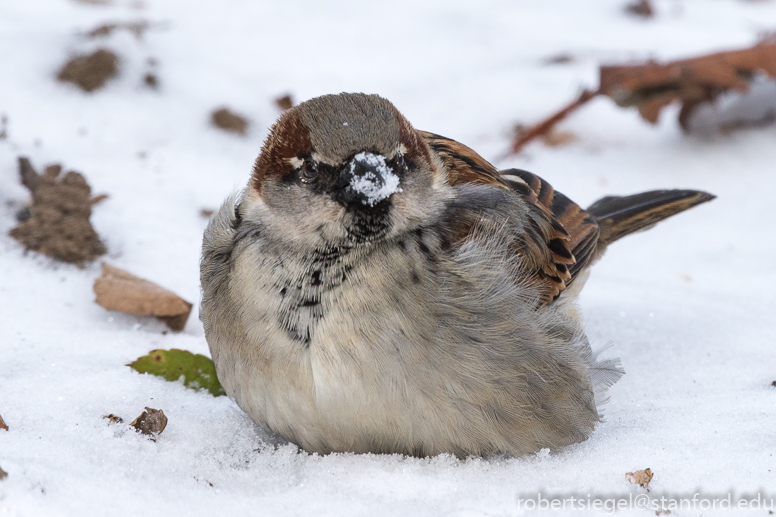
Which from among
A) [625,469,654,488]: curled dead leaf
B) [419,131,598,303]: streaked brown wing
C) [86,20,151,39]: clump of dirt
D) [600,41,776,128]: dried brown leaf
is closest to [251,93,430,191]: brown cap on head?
[419,131,598,303]: streaked brown wing

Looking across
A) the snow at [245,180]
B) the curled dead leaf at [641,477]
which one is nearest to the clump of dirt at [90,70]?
the snow at [245,180]

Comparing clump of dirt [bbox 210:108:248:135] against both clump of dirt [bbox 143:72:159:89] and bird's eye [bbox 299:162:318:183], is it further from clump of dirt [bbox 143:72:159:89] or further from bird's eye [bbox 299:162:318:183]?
bird's eye [bbox 299:162:318:183]

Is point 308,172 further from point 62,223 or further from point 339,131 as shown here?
point 62,223

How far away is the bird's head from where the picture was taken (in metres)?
2.56

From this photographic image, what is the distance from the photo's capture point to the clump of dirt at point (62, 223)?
151 inches

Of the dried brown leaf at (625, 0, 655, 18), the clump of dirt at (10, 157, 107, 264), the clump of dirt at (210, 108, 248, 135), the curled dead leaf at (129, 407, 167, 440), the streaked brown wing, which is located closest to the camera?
the curled dead leaf at (129, 407, 167, 440)

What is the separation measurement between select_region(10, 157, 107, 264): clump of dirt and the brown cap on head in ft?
4.93

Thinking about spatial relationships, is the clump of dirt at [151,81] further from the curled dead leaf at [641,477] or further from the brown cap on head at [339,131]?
the curled dead leaf at [641,477]

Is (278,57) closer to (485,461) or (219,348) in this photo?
(219,348)

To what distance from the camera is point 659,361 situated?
349 centimetres

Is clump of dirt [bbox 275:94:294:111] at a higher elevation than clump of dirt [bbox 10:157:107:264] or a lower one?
higher

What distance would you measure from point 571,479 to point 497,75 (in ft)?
13.6

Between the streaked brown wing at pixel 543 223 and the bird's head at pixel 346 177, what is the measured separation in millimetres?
301

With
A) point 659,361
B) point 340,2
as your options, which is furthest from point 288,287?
point 340,2
